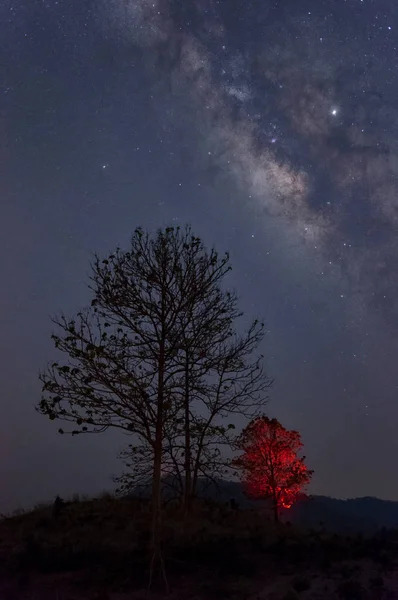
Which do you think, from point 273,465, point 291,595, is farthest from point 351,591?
point 273,465

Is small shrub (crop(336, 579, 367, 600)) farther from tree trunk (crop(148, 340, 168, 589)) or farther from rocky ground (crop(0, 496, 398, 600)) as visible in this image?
tree trunk (crop(148, 340, 168, 589))

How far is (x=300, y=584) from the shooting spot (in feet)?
49.9

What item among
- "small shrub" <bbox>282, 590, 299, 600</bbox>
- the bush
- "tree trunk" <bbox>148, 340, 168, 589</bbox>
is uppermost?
"tree trunk" <bbox>148, 340, 168, 589</bbox>

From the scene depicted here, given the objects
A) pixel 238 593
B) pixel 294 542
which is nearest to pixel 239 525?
pixel 294 542

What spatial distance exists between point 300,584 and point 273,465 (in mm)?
28287

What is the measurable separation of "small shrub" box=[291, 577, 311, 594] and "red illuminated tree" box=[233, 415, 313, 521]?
2723cm

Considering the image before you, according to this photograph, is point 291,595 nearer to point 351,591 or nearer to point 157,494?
point 351,591

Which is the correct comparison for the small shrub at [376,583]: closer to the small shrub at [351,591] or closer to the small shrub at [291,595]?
the small shrub at [351,591]

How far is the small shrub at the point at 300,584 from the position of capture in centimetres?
1509

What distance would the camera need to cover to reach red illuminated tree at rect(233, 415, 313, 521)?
141 ft

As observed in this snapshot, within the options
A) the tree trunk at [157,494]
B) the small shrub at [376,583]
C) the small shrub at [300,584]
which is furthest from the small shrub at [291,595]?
the tree trunk at [157,494]

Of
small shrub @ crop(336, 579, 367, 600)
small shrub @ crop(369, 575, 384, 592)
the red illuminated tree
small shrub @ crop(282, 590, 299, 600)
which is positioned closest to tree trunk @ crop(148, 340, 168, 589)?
small shrub @ crop(282, 590, 299, 600)

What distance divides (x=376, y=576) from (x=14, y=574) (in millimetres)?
10866

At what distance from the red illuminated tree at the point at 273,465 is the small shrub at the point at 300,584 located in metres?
27.2
